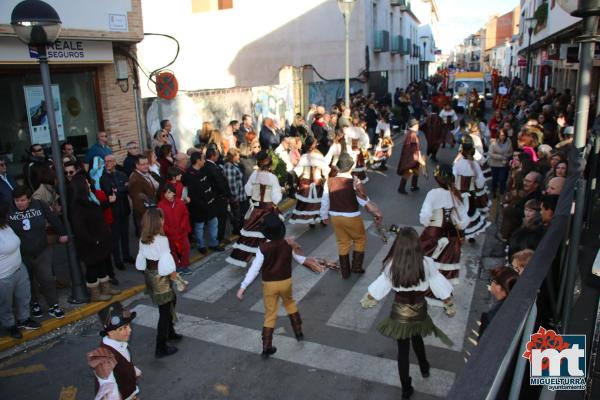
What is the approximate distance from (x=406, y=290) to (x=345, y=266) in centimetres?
300

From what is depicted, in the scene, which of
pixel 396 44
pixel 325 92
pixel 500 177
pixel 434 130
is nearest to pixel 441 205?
pixel 500 177

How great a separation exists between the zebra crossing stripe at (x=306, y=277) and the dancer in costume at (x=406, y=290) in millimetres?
2303

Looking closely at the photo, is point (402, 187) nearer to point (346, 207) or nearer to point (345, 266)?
point (345, 266)

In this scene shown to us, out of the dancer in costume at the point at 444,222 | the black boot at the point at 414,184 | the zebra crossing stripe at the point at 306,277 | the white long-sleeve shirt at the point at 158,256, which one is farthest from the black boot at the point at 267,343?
the black boot at the point at 414,184

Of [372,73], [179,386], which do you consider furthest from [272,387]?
[372,73]

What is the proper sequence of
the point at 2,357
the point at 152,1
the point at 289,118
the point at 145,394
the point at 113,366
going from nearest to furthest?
the point at 113,366 < the point at 145,394 < the point at 2,357 < the point at 289,118 < the point at 152,1

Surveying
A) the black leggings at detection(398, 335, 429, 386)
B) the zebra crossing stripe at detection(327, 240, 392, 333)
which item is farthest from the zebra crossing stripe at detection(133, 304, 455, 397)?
the zebra crossing stripe at detection(327, 240, 392, 333)

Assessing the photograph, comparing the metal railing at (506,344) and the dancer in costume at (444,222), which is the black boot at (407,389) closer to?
the dancer in costume at (444,222)

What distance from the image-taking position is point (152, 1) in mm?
22812

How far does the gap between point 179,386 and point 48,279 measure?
243 centimetres

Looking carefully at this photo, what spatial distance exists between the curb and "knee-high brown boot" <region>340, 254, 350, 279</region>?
2911mm

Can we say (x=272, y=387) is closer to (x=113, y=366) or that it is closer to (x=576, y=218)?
(x=113, y=366)

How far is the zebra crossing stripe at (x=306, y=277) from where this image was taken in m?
6.89

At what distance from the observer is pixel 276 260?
5316mm
